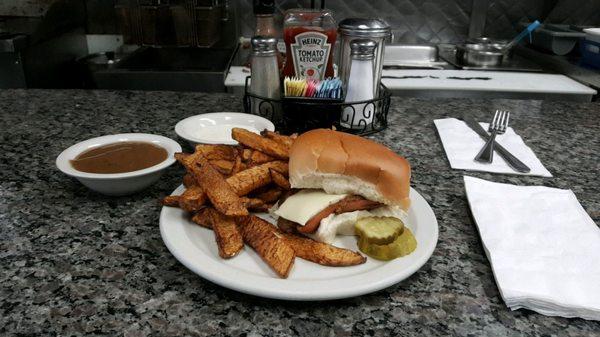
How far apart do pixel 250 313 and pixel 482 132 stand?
137 centimetres

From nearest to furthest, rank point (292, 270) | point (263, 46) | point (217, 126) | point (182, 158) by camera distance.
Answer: point (292, 270) < point (182, 158) < point (217, 126) < point (263, 46)

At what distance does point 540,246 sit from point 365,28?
1.10 m

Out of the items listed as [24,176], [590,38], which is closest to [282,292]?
[24,176]

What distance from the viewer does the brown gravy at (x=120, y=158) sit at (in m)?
1.18

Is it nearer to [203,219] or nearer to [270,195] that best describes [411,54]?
[270,195]

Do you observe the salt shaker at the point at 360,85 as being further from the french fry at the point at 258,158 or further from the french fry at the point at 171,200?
the french fry at the point at 171,200

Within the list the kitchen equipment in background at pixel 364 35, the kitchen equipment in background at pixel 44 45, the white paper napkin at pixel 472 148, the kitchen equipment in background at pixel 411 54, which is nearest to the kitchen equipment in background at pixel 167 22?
the kitchen equipment in background at pixel 44 45

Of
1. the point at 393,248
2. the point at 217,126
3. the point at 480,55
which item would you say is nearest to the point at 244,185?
the point at 393,248

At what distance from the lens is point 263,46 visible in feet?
5.62

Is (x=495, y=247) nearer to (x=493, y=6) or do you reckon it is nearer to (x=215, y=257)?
(x=215, y=257)

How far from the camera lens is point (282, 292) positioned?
0.81m

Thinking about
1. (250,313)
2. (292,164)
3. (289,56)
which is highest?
(289,56)

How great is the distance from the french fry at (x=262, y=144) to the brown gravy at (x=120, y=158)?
0.23 meters

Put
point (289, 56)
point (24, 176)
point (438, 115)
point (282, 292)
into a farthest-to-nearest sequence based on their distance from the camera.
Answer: point (438, 115) < point (289, 56) < point (24, 176) < point (282, 292)
